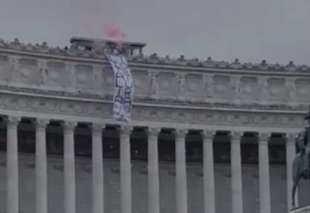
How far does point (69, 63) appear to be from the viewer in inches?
4158

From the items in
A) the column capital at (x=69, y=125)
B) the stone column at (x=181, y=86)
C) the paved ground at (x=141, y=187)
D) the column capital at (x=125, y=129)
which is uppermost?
the stone column at (x=181, y=86)

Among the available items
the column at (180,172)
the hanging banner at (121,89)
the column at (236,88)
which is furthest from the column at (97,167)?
the column at (236,88)

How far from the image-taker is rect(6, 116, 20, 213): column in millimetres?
101000

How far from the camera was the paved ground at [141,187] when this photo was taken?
10575cm

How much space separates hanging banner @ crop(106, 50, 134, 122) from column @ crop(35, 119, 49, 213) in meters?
4.79

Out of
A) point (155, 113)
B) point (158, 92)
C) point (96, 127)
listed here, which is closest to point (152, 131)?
point (155, 113)

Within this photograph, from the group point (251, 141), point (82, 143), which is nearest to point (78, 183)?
point (82, 143)

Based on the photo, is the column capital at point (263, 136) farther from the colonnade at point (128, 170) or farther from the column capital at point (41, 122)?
the column capital at point (41, 122)

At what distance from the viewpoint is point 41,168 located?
10275cm

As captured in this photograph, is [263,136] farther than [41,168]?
Yes

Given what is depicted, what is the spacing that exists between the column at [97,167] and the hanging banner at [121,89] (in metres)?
1.52

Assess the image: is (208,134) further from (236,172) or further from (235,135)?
(236,172)

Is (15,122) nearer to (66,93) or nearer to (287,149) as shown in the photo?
(66,93)

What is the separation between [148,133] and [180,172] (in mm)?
3238
